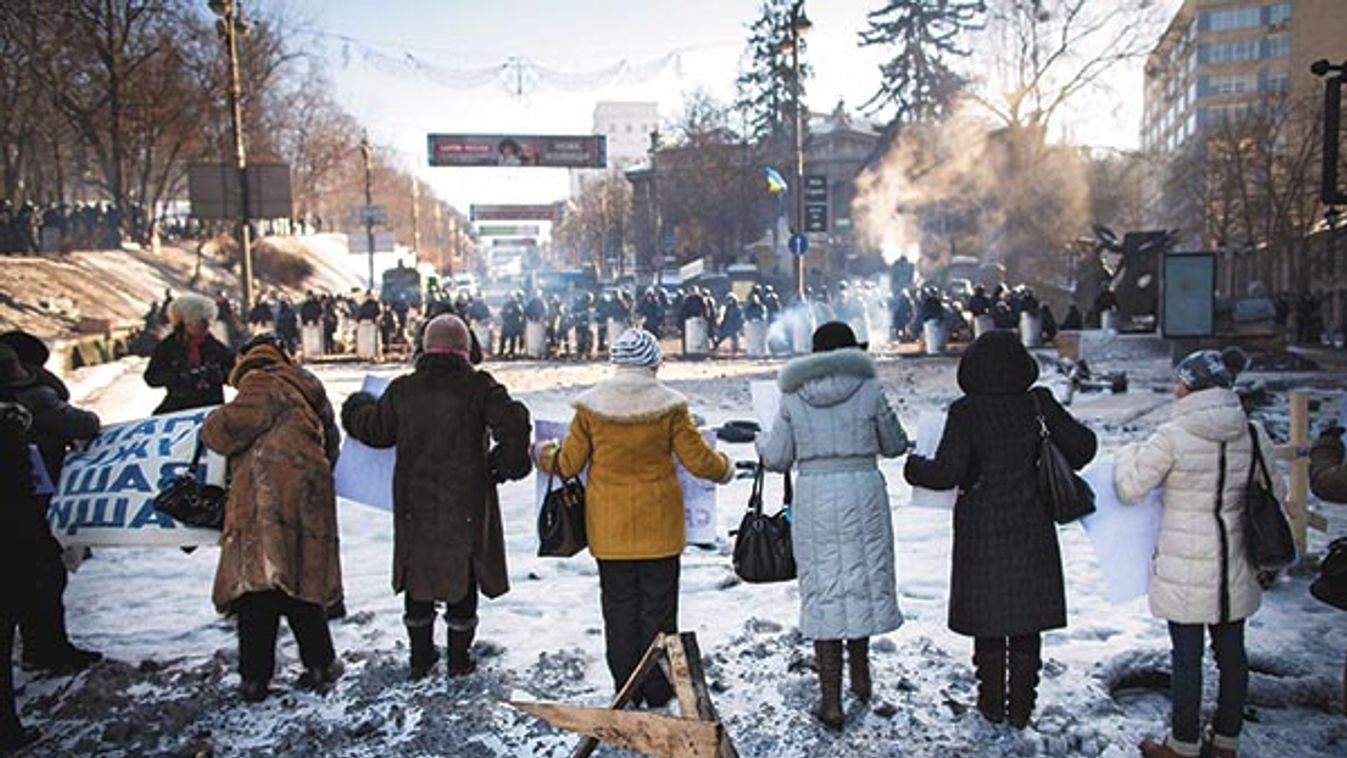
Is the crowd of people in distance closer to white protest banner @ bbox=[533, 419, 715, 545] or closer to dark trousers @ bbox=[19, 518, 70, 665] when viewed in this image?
dark trousers @ bbox=[19, 518, 70, 665]

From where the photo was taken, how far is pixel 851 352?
4191 millimetres

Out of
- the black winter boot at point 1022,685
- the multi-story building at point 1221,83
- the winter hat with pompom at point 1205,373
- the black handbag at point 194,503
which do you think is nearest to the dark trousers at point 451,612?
the black handbag at point 194,503

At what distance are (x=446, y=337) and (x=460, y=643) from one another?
59.1 inches

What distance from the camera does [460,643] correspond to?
4.85m

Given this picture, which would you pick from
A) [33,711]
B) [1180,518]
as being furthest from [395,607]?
[1180,518]

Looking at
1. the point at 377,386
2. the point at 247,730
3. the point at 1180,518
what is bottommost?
the point at 247,730

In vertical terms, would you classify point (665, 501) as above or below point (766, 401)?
below

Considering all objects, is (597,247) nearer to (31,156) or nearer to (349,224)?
(349,224)

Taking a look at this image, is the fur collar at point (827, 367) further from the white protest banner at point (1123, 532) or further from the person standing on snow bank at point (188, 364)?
the person standing on snow bank at point (188, 364)

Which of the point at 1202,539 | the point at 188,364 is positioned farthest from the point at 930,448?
the point at 188,364

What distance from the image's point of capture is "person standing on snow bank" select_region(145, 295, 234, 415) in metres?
6.17

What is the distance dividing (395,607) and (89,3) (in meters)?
32.7

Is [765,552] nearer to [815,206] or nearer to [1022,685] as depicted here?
[1022,685]

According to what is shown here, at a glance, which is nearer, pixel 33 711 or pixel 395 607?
pixel 33 711
